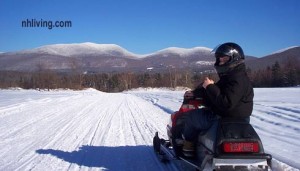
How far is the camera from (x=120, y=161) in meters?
6.64

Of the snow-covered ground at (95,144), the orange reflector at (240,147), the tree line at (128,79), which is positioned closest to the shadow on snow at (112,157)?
the snow-covered ground at (95,144)

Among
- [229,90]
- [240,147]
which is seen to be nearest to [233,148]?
[240,147]

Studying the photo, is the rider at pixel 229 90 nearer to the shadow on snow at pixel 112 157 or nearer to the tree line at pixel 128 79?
the shadow on snow at pixel 112 157

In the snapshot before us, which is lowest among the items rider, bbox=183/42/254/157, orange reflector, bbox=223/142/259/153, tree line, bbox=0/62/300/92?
tree line, bbox=0/62/300/92

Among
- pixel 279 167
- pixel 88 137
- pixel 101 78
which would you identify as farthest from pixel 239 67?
pixel 101 78

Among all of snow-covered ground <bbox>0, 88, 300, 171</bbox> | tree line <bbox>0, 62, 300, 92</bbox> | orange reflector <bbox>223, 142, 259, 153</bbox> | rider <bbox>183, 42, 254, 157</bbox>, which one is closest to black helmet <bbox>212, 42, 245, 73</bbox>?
rider <bbox>183, 42, 254, 157</bbox>

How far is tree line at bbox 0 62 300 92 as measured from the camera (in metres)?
91.8

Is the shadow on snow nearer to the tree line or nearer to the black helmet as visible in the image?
the black helmet

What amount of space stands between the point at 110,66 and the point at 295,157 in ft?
618

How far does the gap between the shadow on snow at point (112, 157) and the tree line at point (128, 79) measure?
51.5 meters

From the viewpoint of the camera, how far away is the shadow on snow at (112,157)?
6.33 m

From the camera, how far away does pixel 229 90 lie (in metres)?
4.21

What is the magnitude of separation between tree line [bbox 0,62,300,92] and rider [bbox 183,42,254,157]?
54.3 meters

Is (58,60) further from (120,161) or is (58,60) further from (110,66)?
(120,161)
